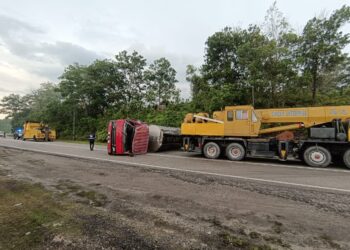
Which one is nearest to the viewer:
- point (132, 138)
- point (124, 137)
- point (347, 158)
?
point (347, 158)

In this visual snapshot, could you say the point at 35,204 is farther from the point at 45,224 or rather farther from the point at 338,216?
the point at 338,216

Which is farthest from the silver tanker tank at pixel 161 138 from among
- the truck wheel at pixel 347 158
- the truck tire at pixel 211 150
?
the truck wheel at pixel 347 158

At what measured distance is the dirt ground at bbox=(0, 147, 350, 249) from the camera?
2.71m

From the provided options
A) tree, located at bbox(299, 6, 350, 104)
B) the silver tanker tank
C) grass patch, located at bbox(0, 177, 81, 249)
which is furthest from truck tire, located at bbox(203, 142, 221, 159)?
tree, located at bbox(299, 6, 350, 104)

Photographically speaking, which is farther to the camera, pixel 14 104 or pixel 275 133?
pixel 14 104

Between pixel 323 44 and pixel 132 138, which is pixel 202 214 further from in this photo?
pixel 323 44

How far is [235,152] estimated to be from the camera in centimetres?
1073

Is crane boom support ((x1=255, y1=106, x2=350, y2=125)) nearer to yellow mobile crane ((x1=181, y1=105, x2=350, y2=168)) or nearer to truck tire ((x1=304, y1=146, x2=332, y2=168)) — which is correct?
yellow mobile crane ((x1=181, y1=105, x2=350, y2=168))

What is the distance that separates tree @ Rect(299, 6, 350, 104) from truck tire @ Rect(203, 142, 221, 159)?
31.2 feet

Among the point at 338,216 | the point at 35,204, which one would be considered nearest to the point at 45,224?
the point at 35,204

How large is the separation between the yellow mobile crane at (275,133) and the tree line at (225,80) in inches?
260

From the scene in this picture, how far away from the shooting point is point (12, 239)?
2719 mm

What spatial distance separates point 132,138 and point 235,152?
608cm

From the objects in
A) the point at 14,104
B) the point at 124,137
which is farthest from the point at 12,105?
the point at 124,137
